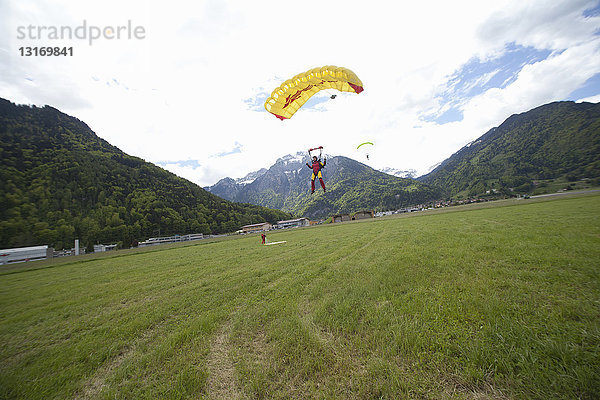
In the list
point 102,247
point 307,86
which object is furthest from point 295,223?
point 307,86

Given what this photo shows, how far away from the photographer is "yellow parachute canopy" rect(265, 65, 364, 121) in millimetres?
13711

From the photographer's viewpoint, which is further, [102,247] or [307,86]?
[102,247]

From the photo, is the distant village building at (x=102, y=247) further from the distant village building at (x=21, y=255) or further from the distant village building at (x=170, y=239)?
the distant village building at (x=21, y=255)

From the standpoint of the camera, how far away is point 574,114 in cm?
19800

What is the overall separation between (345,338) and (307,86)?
15625 mm

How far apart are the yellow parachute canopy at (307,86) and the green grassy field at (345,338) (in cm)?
1246

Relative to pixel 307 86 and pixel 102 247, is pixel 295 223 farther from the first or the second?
pixel 307 86

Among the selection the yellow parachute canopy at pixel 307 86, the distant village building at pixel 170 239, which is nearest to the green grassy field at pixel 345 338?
the yellow parachute canopy at pixel 307 86

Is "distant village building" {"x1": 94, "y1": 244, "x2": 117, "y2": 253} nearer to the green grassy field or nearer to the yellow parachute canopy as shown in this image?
the green grassy field

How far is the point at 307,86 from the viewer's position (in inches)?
591

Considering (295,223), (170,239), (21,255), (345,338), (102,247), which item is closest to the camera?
(345,338)

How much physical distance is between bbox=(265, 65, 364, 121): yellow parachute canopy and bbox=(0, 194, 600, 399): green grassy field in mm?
12464

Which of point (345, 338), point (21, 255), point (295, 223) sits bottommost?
point (295, 223)

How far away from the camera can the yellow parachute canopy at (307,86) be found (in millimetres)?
13711
